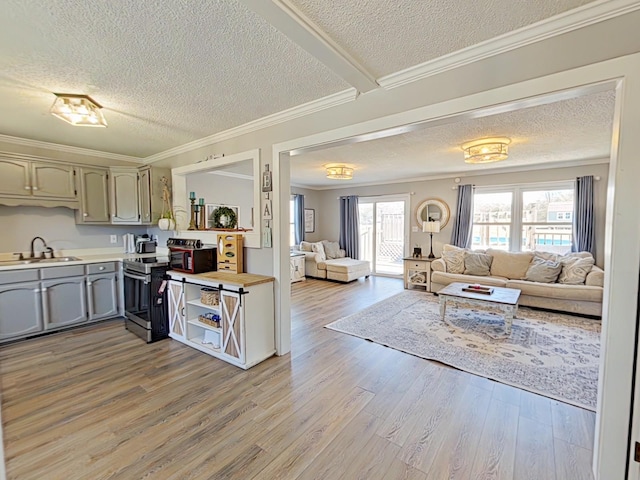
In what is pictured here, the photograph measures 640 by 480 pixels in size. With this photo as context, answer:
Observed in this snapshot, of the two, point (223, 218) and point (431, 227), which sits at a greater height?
point (223, 218)

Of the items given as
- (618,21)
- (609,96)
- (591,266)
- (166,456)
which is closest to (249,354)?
(166,456)

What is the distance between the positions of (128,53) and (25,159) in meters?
2.77

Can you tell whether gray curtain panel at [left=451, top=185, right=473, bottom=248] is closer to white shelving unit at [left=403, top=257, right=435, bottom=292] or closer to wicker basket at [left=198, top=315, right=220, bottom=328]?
white shelving unit at [left=403, top=257, right=435, bottom=292]

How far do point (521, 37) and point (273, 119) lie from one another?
2069mm

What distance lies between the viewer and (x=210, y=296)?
3.09 meters

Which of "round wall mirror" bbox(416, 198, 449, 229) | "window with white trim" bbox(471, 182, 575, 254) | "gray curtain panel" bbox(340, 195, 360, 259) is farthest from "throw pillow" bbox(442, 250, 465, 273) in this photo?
"gray curtain panel" bbox(340, 195, 360, 259)

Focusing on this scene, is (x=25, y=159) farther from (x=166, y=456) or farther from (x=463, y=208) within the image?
(x=463, y=208)

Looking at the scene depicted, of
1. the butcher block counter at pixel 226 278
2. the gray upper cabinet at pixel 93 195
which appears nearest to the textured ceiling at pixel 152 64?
the gray upper cabinet at pixel 93 195

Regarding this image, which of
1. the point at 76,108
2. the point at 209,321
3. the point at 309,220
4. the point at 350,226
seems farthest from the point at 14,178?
the point at 350,226

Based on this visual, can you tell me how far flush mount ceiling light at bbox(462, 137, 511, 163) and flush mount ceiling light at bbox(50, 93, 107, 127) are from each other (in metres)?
4.09

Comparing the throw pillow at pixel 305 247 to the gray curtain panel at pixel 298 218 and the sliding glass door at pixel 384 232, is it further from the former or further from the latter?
the sliding glass door at pixel 384 232

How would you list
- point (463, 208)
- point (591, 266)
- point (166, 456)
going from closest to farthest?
point (166, 456), point (591, 266), point (463, 208)

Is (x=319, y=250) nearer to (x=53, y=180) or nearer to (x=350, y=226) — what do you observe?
(x=350, y=226)

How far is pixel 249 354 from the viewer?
9.24ft
